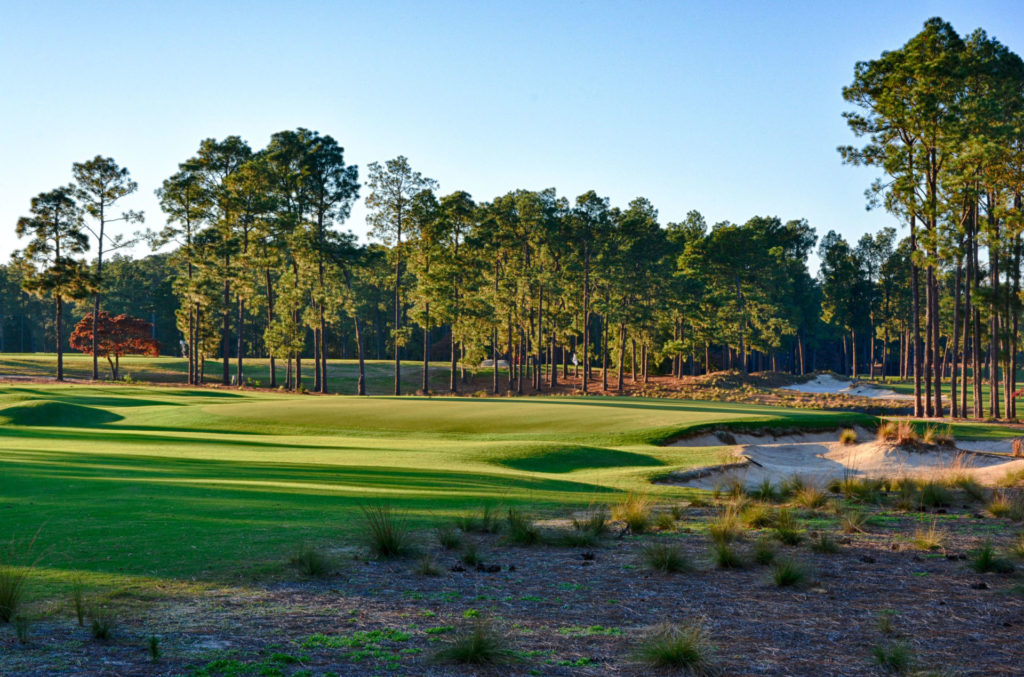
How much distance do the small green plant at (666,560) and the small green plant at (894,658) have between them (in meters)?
2.94

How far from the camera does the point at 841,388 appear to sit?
73.1 meters

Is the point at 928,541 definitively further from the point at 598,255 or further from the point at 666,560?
the point at 598,255

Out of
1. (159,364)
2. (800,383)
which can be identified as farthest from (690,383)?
(159,364)

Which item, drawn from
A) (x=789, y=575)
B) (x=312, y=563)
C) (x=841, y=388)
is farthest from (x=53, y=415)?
(x=841, y=388)

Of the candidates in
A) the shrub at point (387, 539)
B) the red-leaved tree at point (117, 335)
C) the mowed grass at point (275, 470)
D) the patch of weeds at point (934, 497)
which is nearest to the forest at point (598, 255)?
the red-leaved tree at point (117, 335)

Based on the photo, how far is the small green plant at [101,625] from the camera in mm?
5707

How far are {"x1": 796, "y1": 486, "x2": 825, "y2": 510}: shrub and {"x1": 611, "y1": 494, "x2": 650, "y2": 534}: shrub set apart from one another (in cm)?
343

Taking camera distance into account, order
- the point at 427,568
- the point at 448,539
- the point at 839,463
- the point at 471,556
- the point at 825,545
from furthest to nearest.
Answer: the point at 839,463 < the point at 825,545 < the point at 448,539 < the point at 471,556 < the point at 427,568

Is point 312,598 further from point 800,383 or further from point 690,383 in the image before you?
point 800,383

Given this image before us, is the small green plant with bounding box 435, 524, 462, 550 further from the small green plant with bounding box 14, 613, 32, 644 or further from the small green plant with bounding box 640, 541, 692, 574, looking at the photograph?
the small green plant with bounding box 14, 613, 32, 644

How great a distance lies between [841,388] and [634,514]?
68.1 meters

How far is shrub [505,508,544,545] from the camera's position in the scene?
1021 centimetres

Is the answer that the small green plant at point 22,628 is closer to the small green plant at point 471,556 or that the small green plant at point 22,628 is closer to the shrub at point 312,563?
the shrub at point 312,563

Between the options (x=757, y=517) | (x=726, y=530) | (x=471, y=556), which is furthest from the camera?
(x=757, y=517)
